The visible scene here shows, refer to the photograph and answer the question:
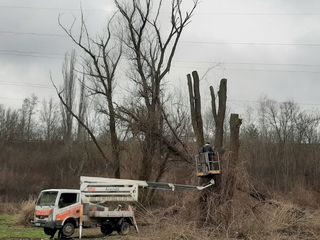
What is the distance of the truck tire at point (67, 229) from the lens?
75.4ft

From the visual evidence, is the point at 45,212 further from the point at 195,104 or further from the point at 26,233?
the point at 195,104

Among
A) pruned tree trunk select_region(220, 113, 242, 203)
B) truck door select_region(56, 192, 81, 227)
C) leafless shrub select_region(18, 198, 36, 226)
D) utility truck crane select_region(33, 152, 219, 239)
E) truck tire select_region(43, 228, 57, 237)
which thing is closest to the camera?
pruned tree trunk select_region(220, 113, 242, 203)

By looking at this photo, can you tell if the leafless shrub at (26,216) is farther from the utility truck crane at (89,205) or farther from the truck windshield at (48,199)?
the truck windshield at (48,199)

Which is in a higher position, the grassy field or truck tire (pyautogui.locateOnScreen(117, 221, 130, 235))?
truck tire (pyautogui.locateOnScreen(117, 221, 130, 235))

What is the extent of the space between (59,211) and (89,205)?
57.0 inches

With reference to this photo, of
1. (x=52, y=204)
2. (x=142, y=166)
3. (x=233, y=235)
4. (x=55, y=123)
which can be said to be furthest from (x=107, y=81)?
(x=55, y=123)

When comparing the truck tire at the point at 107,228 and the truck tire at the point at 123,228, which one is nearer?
the truck tire at the point at 123,228

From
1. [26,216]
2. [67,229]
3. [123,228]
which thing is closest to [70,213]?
→ [67,229]

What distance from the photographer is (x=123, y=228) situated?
23.9 m

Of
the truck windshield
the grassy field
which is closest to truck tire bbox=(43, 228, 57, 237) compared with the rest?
the grassy field

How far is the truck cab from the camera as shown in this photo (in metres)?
23.0

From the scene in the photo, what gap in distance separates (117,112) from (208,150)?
14216mm

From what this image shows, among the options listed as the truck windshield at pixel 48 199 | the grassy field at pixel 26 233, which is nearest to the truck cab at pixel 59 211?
the truck windshield at pixel 48 199

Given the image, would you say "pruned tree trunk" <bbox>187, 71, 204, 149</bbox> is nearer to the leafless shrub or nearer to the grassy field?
the grassy field
